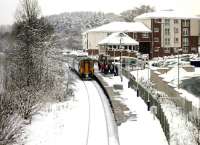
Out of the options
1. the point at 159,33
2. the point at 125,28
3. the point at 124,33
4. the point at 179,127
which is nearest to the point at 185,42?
the point at 159,33

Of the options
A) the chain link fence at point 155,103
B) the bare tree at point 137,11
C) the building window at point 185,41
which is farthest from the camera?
the bare tree at point 137,11

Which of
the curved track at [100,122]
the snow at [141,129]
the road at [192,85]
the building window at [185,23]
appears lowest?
the road at [192,85]

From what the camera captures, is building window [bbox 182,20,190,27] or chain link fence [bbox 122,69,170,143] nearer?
chain link fence [bbox 122,69,170,143]

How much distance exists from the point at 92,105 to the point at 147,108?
16.5 feet

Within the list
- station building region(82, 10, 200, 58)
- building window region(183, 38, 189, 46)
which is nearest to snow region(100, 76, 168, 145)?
station building region(82, 10, 200, 58)

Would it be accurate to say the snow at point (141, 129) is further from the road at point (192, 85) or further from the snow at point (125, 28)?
the snow at point (125, 28)

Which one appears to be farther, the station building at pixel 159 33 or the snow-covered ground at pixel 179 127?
the station building at pixel 159 33

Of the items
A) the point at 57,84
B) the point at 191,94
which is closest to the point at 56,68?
the point at 57,84

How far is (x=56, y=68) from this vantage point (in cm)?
4291

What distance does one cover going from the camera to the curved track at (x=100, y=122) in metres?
22.8

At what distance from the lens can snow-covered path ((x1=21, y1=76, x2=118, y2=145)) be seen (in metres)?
22.8

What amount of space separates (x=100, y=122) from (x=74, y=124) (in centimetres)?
169

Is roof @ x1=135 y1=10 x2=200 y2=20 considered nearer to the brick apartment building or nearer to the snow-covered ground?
the brick apartment building

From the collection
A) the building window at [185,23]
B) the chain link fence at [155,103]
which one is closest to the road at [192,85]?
the chain link fence at [155,103]
